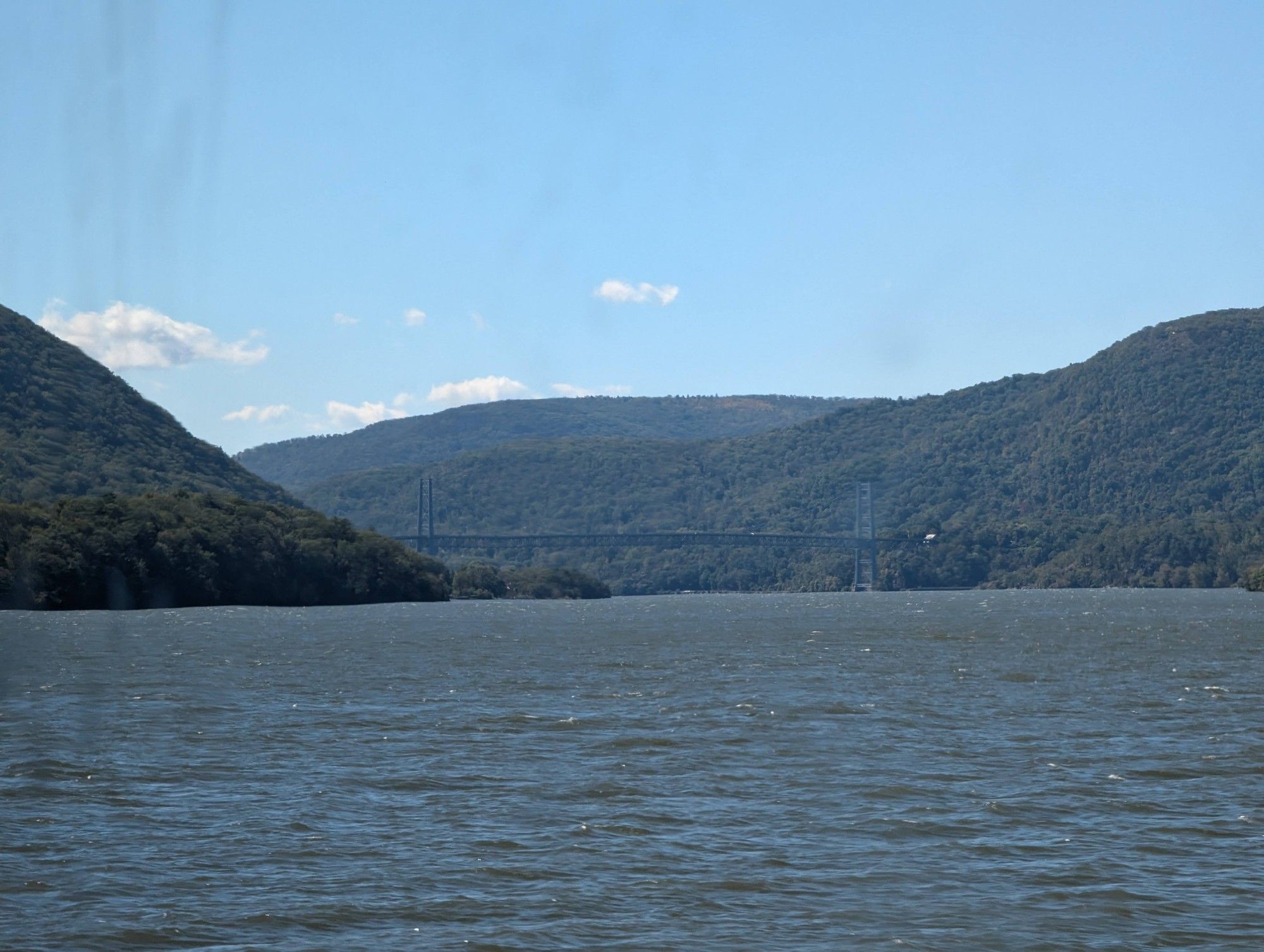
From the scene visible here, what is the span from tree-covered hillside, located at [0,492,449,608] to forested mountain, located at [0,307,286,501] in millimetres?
12861

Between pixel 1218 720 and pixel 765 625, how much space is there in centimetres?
4147

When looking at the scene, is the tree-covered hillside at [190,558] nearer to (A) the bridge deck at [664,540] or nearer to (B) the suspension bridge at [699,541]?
(A) the bridge deck at [664,540]

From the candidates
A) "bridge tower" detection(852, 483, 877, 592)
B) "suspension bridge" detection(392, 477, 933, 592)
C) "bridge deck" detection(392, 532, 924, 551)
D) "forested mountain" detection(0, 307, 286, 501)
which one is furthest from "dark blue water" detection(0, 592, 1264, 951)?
"bridge tower" detection(852, 483, 877, 592)

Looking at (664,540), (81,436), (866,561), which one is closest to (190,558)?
(81,436)

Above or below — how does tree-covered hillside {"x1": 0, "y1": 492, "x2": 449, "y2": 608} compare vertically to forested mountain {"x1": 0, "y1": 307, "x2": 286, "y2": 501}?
below

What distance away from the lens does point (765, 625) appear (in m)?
65.9

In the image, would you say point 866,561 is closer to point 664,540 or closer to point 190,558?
point 664,540

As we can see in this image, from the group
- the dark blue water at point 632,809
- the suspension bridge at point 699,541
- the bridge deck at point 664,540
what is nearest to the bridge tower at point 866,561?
the suspension bridge at point 699,541

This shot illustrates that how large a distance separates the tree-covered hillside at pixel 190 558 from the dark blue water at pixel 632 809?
132ft

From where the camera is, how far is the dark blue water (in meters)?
12.5

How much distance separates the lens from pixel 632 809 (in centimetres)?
1686

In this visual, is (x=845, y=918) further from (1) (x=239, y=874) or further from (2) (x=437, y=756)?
(2) (x=437, y=756)

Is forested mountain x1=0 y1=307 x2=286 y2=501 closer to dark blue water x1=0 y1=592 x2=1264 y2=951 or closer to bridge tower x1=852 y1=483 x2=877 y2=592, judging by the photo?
bridge tower x1=852 y1=483 x2=877 y2=592

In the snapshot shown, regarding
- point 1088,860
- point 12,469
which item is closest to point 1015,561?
point 12,469
